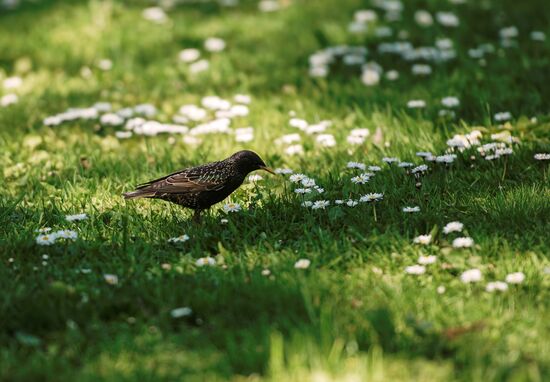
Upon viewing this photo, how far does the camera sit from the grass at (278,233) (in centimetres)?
331

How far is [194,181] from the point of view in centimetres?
480

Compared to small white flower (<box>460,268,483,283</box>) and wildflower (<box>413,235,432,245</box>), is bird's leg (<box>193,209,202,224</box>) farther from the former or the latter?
small white flower (<box>460,268,483,283</box>)

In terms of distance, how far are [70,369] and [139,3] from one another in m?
7.41

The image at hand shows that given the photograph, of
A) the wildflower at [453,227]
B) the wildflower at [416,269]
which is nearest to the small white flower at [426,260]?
the wildflower at [416,269]

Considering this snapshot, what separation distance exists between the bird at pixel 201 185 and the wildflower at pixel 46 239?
543 millimetres

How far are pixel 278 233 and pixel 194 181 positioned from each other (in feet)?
2.21

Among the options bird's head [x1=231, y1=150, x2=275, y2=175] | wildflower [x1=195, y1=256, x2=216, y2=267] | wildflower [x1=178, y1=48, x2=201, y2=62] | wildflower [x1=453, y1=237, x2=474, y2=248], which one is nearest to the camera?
wildflower [x1=453, y1=237, x2=474, y2=248]

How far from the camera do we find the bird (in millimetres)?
4762

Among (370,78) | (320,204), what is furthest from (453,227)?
(370,78)

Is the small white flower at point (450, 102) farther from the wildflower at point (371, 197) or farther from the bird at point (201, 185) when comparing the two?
the bird at point (201, 185)

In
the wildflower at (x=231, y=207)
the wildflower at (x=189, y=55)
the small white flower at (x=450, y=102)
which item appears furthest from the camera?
the wildflower at (x=189, y=55)

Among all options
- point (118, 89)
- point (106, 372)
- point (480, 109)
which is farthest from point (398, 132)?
point (106, 372)

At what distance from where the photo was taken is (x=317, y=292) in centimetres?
377

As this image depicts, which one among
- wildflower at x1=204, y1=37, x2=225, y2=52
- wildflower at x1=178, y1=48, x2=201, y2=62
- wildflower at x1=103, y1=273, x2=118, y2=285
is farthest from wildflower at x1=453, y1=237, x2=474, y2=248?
wildflower at x1=204, y1=37, x2=225, y2=52
